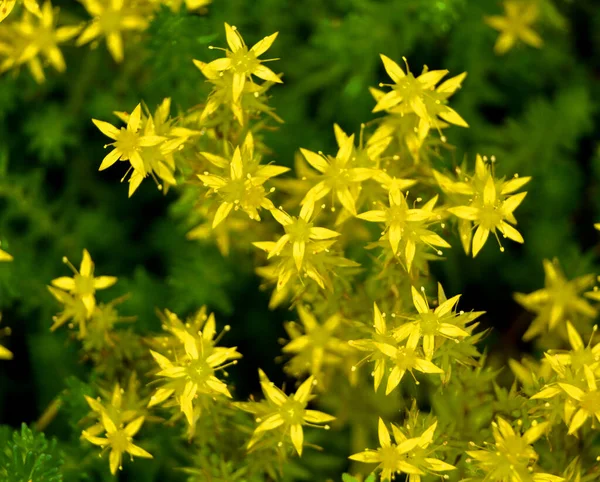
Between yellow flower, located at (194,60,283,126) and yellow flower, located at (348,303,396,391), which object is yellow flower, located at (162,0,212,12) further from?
yellow flower, located at (348,303,396,391)

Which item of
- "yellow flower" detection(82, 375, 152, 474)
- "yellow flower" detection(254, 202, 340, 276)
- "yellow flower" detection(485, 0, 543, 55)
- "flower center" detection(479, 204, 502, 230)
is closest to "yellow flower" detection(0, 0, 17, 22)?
"yellow flower" detection(254, 202, 340, 276)

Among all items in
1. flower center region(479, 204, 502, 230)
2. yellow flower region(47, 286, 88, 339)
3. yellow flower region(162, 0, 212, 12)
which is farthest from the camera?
yellow flower region(162, 0, 212, 12)

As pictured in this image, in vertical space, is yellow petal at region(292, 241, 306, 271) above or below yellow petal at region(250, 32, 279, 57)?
below

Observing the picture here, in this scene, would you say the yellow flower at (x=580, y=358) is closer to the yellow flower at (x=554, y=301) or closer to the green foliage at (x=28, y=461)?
the yellow flower at (x=554, y=301)

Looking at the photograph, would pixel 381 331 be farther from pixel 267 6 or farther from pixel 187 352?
pixel 267 6

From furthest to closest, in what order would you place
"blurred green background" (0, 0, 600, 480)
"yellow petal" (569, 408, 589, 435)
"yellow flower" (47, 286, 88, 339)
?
"blurred green background" (0, 0, 600, 480) < "yellow flower" (47, 286, 88, 339) < "yellow petal" (569, 408, 589, 435)

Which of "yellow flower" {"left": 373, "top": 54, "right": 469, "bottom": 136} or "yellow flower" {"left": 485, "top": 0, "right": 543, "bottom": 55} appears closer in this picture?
"yellow flower" {"left": 373, "top": 54, "right": 469, "bottom": 136}

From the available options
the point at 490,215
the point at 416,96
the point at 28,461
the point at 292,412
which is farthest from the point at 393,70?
the point at 28,461

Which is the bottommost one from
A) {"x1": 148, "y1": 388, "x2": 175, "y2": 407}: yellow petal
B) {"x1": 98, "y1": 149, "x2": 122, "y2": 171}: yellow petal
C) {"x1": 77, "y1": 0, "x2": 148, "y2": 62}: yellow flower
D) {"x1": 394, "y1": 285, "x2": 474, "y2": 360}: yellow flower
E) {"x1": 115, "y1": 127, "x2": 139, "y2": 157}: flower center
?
{"x1": 148, "y1": 388, "x2": 175, "y2": 407}: yellow petal
